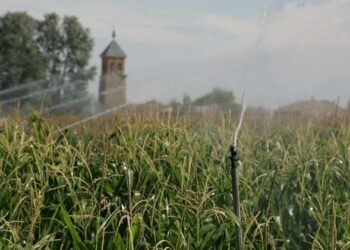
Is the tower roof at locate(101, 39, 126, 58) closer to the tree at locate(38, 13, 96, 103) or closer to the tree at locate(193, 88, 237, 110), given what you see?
the tree at locate(38, 13, 96, 103)

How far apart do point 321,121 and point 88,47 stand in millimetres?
31798

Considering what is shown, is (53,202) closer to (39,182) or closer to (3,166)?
(39,182)

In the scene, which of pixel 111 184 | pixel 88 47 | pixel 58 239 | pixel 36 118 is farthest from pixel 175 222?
pixel 88 47

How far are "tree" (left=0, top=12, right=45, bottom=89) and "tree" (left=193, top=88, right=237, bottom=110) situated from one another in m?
26.9

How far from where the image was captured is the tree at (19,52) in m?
33.1

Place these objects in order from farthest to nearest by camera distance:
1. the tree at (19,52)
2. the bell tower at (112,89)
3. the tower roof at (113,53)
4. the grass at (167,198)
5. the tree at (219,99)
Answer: the tower roof at (113,53) < the tree at (19,52) < the bell tower at (112,89) < the tree at (219,99) < the grass at (167,198)

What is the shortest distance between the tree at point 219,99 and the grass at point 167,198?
6.40 ft

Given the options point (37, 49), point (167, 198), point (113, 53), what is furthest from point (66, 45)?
point (167, 198)

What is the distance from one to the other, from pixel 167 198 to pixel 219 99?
149 inches

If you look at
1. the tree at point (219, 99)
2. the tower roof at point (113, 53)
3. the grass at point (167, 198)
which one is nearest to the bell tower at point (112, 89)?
the tree at point (219, 99)

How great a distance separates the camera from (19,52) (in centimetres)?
3416

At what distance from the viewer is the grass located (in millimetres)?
2555

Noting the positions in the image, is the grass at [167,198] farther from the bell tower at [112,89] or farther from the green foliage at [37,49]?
the green foliage at [37,49]

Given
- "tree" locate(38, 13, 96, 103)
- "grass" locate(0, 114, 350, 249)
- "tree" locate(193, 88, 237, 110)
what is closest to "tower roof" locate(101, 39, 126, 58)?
"tree" locate(38, 13, 96, 103)
